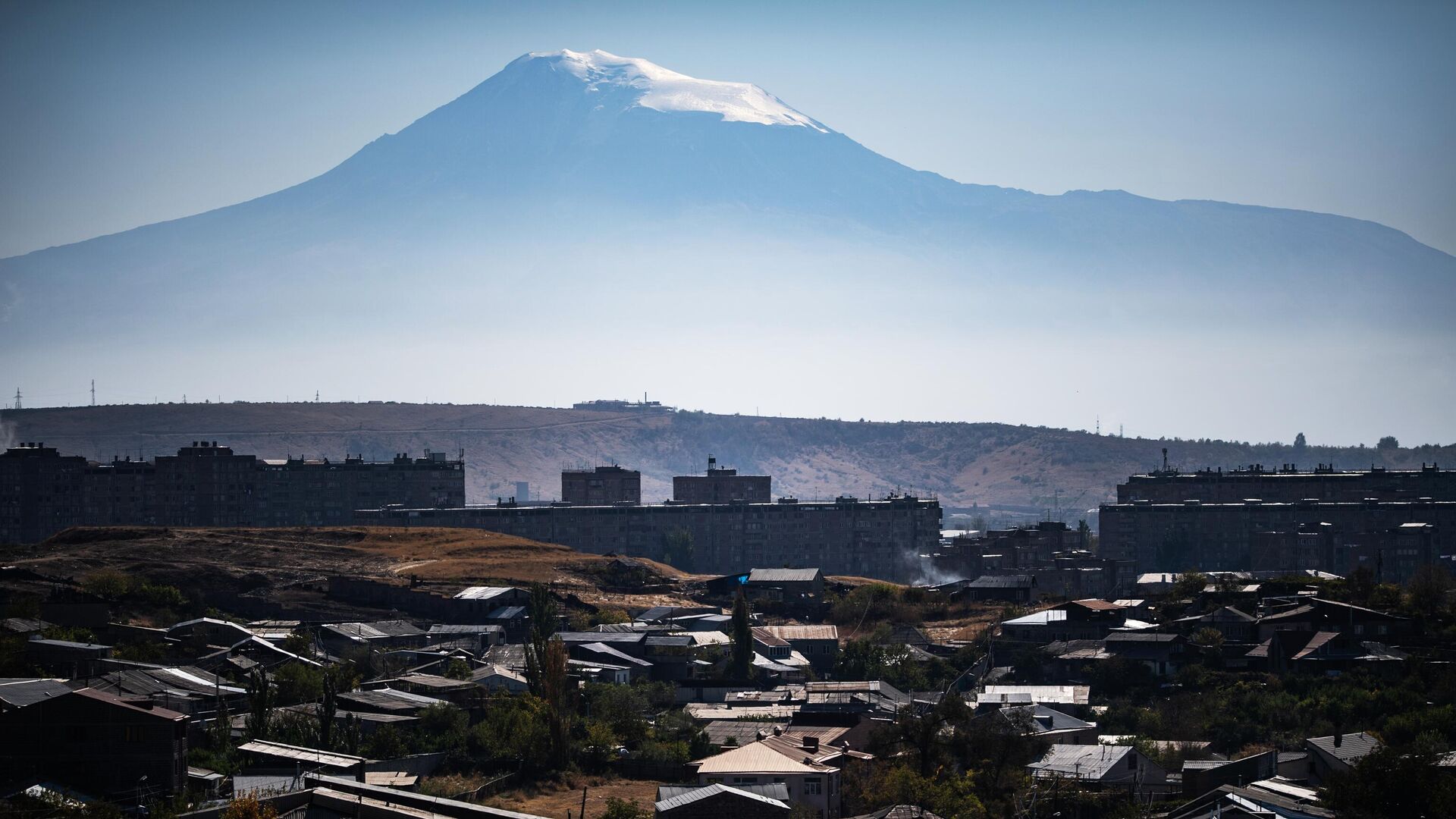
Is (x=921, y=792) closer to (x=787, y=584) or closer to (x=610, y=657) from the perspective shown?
(x=610, y=657)

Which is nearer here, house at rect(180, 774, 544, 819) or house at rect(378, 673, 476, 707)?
house at rect(180, 774, 544, 819)

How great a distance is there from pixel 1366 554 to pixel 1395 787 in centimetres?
8593

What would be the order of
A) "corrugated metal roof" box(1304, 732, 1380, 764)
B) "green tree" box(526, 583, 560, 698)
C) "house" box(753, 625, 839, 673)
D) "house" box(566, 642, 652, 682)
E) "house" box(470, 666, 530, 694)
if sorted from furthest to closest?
"house" box(753, 625, 839, 673), "house" box(566, 642, 652, 682), "house" box(470, 666, 530, 694), "green tree" box(526, 583, 560, 698), "corrugated metal roof" box(1304, 732, 1380, 764)

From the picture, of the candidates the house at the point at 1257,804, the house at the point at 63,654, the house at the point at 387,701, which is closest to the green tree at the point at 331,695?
the house at the point at 387,701

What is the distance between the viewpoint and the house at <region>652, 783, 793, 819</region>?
42875 millimetres

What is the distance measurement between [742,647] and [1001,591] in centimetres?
2534

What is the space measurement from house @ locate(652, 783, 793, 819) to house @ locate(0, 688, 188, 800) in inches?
444

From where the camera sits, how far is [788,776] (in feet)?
157

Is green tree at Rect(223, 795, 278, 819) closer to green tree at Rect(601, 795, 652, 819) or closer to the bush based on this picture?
green tree at Rect(601, 795, 652, 819)

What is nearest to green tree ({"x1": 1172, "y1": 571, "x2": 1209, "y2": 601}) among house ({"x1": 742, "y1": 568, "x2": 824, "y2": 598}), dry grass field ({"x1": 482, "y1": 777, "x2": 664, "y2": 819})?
house ({"x1": 742, "y1": 568, "x2": 824, "y2": 598})

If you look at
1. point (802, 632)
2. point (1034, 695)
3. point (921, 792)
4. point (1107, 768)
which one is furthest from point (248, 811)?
point (802, 632)

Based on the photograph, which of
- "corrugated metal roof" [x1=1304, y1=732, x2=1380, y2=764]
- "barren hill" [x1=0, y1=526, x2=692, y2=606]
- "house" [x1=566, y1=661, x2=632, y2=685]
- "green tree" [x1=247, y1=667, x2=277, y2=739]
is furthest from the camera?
"barren hill" [x1=0, y1=526, x2=692, y2=606]

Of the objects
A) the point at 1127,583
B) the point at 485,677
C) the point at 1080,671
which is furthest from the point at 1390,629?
the point at 1127,583

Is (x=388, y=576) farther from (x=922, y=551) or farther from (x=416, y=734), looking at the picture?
(x=922, y=551)
